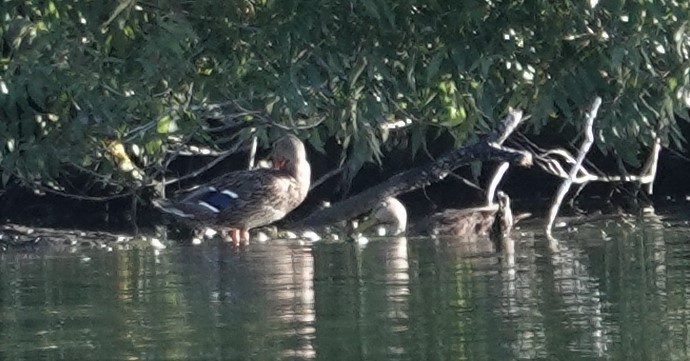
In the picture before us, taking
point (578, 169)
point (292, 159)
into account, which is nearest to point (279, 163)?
point (292, 159)

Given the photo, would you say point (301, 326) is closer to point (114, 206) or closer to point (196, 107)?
point (196, 107)

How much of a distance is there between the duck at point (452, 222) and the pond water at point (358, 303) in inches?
53.0

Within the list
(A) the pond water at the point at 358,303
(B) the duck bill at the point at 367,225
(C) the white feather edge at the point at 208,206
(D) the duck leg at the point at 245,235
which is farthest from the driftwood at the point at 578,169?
(C) the white feather edge at the point at 208,206

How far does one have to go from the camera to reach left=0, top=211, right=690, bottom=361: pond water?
7254 mm

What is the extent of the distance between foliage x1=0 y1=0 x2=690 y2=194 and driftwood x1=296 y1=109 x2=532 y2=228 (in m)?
1.61

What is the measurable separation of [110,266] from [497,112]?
3.68m

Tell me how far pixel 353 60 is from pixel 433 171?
143 inches

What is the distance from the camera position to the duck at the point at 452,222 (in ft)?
45.3

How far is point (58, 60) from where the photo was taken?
11.8 meters

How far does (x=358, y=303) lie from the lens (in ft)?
28.6

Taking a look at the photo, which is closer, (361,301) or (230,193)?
(361,301)

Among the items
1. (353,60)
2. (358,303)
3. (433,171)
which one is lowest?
(358,303)

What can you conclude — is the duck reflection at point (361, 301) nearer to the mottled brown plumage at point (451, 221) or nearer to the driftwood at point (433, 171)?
the mottled brown plumage at point (451, 221)

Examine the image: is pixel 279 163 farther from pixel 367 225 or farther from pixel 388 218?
pixel 388 218
